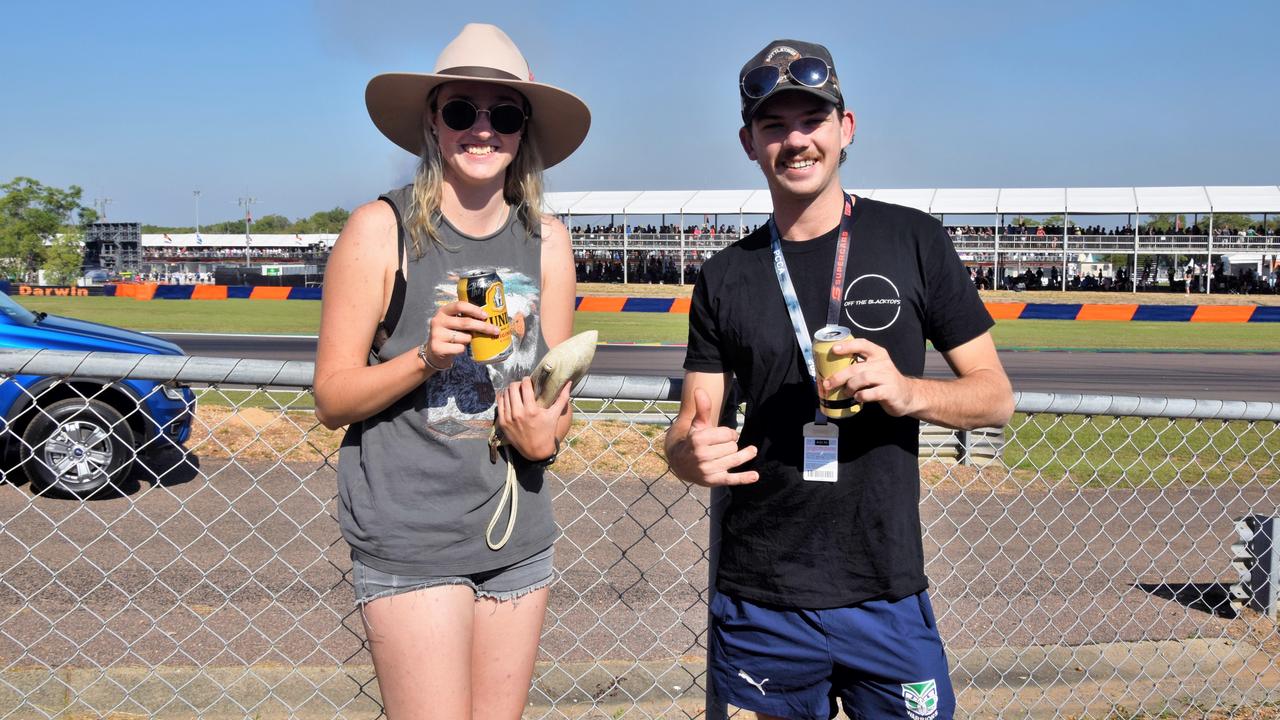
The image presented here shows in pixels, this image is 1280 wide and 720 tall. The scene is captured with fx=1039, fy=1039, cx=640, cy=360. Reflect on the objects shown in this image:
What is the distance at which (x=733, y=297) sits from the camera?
7.86ft

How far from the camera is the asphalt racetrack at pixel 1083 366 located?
13.5 meters

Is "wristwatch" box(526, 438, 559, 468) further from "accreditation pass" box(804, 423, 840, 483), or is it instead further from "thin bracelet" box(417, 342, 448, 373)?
"accreditation pass" box(804, 423, 840, 483)

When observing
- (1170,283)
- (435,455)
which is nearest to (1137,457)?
(435,455)

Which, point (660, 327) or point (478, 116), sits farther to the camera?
point (660, 327)

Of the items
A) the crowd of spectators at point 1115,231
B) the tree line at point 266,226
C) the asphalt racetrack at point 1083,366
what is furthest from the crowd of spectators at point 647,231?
the tree line at point 266,226

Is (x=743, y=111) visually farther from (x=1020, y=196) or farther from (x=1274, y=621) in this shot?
(x=1020, y=196)

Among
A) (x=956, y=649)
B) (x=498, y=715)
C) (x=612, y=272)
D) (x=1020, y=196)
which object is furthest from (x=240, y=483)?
(x=1020, y=196)

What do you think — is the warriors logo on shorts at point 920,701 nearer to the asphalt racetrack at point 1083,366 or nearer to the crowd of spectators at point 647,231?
the asphalt racetrack at point 1083,366

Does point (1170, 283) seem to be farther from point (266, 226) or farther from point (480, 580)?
point (266, 226)

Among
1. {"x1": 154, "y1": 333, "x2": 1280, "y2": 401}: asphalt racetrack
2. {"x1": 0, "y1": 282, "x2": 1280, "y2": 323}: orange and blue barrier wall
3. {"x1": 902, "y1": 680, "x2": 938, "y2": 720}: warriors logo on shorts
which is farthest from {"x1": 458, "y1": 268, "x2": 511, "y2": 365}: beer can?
{"x1": 0, "y1": 282, "x2": 1280, "y2": 323}: orange and blue barrier wall

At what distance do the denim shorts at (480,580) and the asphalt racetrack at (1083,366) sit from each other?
1082cm

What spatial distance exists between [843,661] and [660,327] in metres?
20.6

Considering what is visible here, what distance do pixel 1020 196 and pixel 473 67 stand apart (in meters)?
47.2

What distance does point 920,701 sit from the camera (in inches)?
91.0
